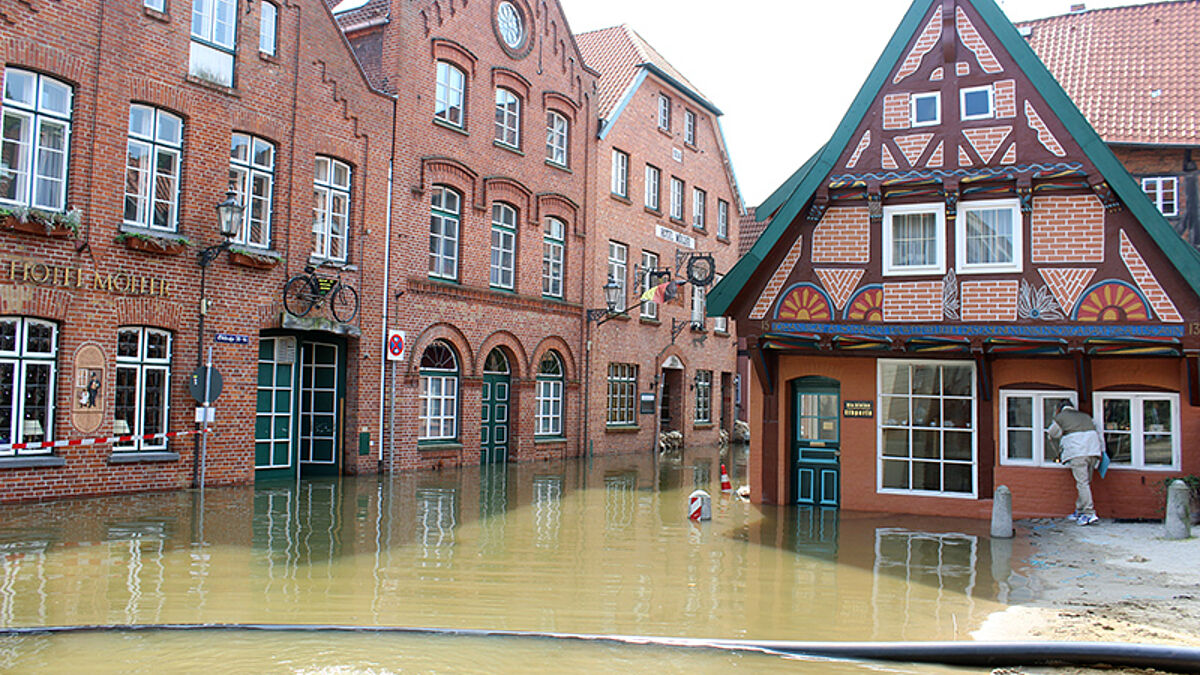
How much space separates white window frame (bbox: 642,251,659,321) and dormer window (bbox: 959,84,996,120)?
44.4 feet

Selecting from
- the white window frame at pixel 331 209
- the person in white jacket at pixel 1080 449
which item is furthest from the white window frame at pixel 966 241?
the white window frame at pixel 331 209

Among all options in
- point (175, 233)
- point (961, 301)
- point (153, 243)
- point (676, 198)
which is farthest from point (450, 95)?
point (961, 301)

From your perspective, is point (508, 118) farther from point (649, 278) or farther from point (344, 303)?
point (649, 278)

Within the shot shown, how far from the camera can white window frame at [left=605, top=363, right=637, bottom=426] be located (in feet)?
83.9

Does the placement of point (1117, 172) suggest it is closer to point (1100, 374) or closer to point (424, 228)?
point (1100, 374)

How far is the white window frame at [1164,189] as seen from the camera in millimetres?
16281

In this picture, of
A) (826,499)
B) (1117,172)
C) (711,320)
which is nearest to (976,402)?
(826,499)

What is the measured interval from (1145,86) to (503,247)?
1336 cm

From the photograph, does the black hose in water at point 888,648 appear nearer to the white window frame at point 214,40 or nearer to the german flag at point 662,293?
the white window frame at point 214,40

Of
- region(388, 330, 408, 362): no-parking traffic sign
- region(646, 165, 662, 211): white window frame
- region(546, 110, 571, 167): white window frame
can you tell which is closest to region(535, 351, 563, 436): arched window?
region(546, 110, 571, 167): white window frame

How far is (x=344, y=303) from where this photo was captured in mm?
17203

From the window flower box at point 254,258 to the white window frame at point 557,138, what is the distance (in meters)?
8.74

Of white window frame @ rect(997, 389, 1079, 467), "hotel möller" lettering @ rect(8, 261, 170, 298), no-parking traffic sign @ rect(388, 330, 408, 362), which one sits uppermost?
"hotel möller" lettering @ rect(8, 261, 170, 298)

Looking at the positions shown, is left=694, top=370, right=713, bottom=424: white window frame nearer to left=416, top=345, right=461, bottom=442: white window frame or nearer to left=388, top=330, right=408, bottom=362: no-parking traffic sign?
left=416, top=345, right=461, bottom=442: white window frame
